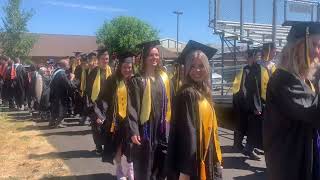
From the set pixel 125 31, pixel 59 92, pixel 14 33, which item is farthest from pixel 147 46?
pixel 125 31

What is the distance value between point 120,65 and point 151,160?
5.35ft

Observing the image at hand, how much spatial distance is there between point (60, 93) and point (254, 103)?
19.8 ft

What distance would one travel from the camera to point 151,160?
5145 millimetres

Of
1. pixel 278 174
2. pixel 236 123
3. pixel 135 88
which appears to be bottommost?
pixel 236 123

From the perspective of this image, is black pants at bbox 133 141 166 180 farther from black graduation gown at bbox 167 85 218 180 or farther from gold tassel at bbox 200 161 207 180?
gold tassel at bbox 200 161 207 180

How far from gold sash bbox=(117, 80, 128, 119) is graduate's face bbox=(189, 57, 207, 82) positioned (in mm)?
2177

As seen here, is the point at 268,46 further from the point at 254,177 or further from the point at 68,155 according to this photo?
the point at 68,155

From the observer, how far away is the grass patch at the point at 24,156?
273 inches

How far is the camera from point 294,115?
304 cm

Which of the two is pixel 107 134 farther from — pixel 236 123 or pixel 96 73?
pixel 236 123

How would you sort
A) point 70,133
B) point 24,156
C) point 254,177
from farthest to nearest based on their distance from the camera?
point 70,133 < point 24,156 < point 254,177

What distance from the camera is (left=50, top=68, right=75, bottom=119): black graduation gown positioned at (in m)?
12.1

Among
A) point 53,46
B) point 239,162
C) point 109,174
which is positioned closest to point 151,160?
point 109,174

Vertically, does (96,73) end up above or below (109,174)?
above
